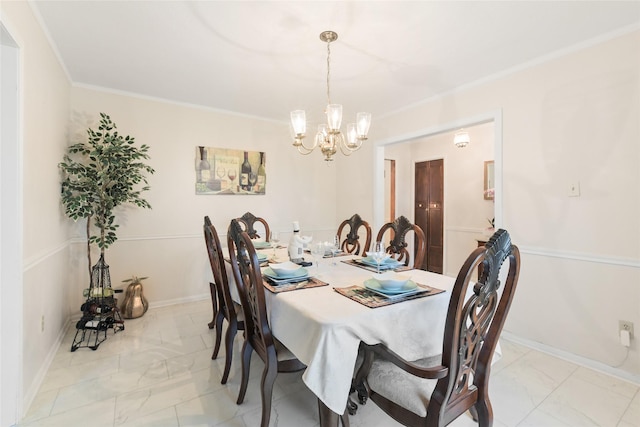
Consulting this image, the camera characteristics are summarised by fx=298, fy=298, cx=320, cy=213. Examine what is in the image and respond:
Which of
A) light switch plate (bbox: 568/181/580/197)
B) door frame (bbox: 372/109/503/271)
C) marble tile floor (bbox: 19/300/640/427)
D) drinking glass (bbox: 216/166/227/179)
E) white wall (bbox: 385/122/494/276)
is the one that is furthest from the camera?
white wall (bbox: 385/122/494/276)

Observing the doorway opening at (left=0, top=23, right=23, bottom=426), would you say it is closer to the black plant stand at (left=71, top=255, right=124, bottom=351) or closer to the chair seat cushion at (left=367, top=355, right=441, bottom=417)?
the black plant stand at (left=71, top=255, right=124, bottom=351)

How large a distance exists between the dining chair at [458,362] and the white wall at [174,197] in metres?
3.02

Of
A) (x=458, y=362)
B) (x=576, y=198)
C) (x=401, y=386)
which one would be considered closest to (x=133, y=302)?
(x=401, y=386)

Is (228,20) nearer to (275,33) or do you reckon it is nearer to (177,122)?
(275,33)

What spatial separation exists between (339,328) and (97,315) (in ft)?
8.94

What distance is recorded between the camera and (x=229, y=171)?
3959mm

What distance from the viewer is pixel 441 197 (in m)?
5.06

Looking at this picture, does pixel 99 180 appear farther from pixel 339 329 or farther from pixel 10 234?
pixel 339 329

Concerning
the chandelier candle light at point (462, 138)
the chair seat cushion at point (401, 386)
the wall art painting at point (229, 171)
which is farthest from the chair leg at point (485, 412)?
the chandelier candle light at point (462, 138)


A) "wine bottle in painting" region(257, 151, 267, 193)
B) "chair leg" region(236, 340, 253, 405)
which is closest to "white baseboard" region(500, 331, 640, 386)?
"chair leg" region(236, 340, 253, 405)

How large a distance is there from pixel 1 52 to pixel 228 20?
127 cm

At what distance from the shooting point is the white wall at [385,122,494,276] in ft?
14.7

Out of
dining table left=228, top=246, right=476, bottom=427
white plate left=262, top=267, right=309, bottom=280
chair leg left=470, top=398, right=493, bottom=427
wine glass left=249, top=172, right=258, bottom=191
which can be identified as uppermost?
wine glass left=249, top=172, right=258, bottom=191

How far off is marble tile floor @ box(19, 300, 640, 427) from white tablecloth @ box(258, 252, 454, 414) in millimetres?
626
